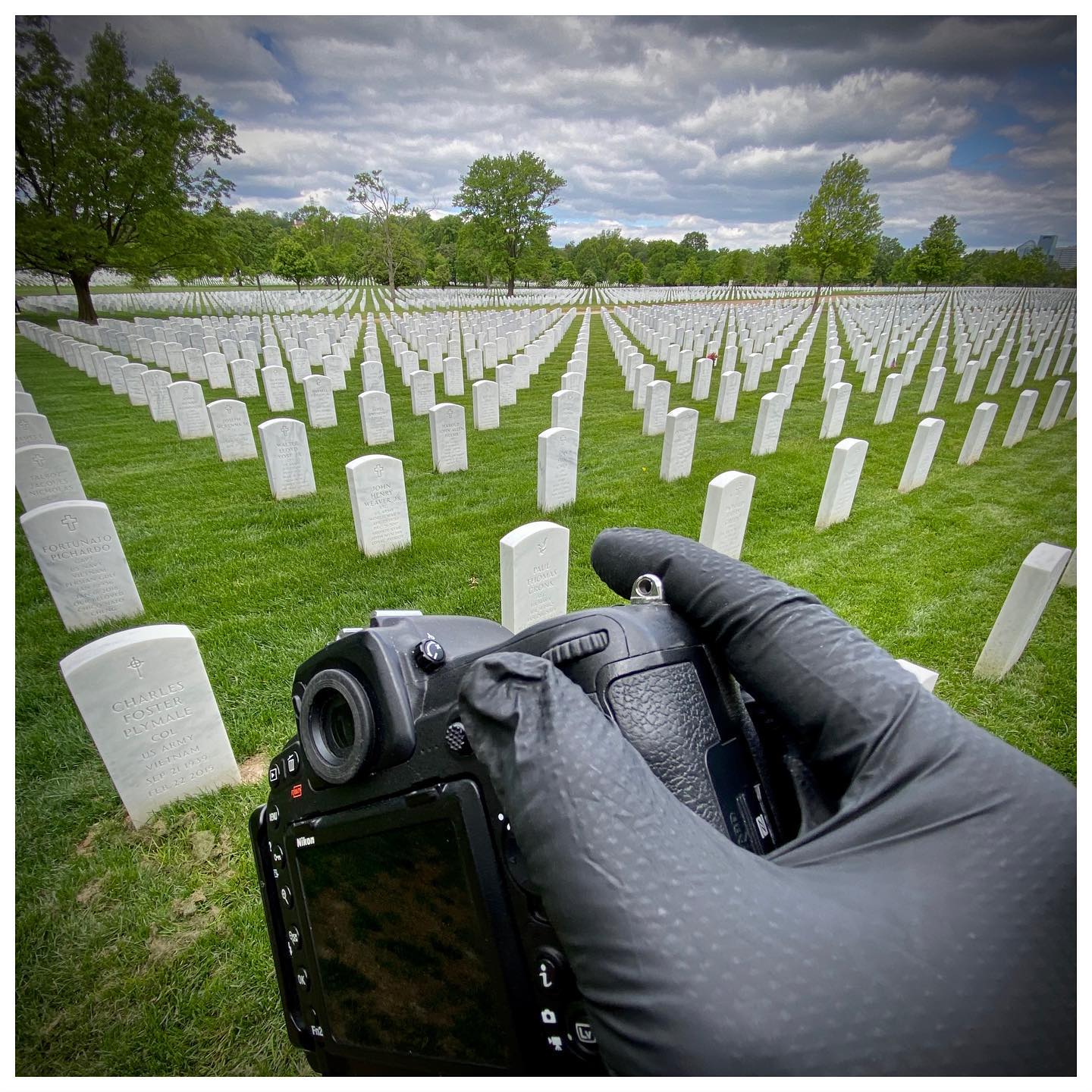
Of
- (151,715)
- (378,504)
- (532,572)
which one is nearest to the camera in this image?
(151,715)

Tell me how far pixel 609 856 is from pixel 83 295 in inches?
948

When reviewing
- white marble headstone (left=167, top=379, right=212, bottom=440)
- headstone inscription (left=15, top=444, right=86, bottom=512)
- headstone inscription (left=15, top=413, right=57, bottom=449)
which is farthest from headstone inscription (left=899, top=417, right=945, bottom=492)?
headstone inscription (left=15, top=413, right=57, bottom=449)

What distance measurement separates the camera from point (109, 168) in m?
11.5

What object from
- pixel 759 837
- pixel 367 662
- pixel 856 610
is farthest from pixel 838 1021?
pixel 856 610

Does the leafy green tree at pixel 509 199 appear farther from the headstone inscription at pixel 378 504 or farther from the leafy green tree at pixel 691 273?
the headstone inscription at pixel 378 504

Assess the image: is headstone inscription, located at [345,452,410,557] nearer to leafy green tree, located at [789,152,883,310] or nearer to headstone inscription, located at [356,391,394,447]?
headstone inscription, located at [356,391,394,447]

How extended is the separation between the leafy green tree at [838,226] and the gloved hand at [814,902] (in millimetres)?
25711

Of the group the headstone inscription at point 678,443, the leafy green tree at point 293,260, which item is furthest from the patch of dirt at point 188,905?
the leafy green tree at point 293,260

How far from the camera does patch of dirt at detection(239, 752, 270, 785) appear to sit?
2354 mm

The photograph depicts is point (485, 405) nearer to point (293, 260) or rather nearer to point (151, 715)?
point (151, 715)

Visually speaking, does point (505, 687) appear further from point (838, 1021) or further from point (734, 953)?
point (838, 1021)

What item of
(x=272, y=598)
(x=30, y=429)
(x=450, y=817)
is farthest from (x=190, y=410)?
(x=450, y=817)

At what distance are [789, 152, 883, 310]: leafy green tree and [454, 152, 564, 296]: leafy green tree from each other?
2007 cm

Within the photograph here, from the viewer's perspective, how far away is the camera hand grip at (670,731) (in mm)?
770
